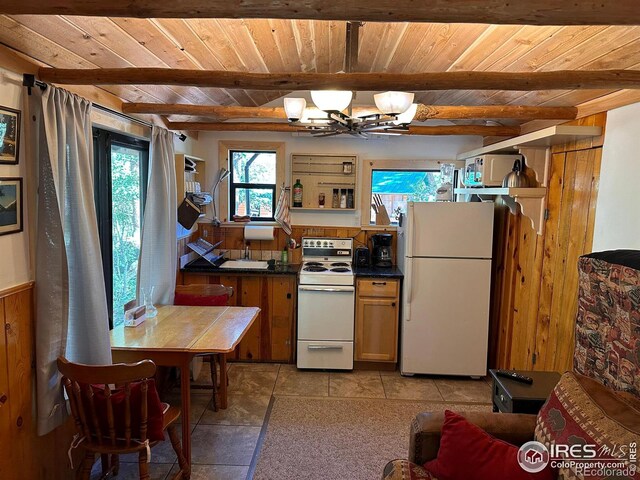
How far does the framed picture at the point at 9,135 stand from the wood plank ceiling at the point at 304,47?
0.29m

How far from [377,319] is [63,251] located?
8.67ft

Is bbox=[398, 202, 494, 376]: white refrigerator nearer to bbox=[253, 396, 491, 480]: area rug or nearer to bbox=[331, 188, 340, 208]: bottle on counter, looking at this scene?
bbox=[253, 396, 491, 480]: area rug

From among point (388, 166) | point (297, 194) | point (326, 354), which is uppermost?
point (388, 166)

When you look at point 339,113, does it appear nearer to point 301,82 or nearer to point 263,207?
point 301,82

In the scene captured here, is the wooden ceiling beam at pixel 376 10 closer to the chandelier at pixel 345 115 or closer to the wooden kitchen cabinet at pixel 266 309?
the chandelier at pixel 345 115

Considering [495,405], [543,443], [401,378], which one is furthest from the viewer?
[401,378]

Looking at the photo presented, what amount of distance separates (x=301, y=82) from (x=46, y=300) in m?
1.56

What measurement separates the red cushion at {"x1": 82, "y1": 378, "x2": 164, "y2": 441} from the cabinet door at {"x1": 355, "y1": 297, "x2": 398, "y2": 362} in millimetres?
2173

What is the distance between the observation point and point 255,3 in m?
1.26

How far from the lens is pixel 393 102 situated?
2178mm

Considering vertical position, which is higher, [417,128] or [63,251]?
[417,128]

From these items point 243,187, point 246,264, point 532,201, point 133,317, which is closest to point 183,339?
point 133,317

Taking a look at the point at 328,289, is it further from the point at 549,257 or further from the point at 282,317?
the point at 549,257

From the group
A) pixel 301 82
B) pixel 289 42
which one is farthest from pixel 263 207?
pixel 301 82
